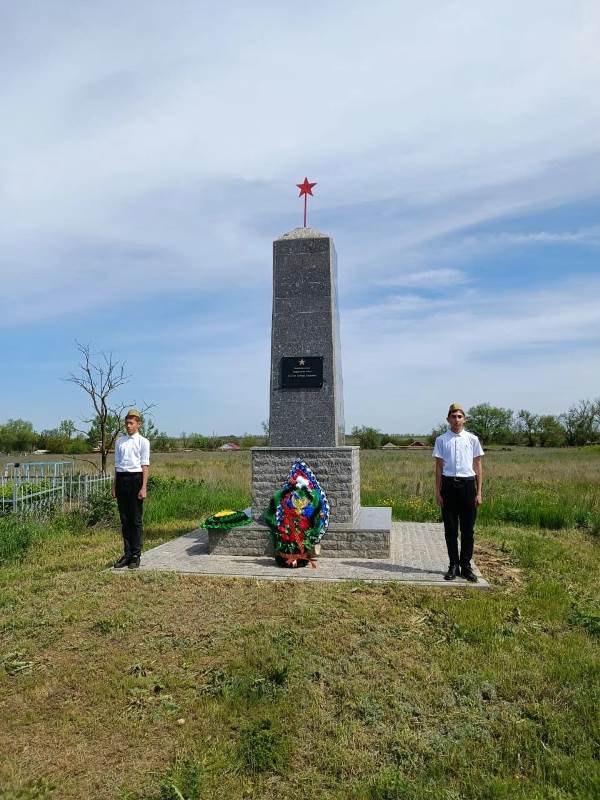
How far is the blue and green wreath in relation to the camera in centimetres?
650

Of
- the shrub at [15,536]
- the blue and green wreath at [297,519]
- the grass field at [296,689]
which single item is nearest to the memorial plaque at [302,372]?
the blue and green wreath at [297,519]

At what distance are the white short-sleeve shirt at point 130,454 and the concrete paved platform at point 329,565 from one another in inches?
40.9

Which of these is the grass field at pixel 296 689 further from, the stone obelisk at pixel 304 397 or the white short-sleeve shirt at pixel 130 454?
the stone obelisk at pixel 304 397

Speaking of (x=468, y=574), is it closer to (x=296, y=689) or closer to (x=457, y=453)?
(x=457, y=453)

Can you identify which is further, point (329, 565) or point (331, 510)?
point (331, 510)

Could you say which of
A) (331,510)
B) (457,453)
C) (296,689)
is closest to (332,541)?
(331,510)

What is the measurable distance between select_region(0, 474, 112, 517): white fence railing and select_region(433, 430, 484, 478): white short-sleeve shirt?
628cm

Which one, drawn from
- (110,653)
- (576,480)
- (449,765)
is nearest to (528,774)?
(449,765)

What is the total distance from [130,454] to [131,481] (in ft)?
0.92

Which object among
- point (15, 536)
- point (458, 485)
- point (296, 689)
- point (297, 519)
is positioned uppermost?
point (458, 485)

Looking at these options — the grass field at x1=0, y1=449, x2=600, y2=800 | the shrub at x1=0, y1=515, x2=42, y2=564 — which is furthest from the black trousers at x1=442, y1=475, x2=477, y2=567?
the shrub at x1=0, y1=515, x2=42, y2=564

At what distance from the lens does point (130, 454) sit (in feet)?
20.7

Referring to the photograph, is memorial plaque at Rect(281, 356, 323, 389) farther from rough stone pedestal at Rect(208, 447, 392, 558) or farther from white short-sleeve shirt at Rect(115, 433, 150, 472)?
white short-sleeve shirt at Rect(115, 433, 150, 472)

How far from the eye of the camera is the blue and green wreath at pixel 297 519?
21.3 feet
